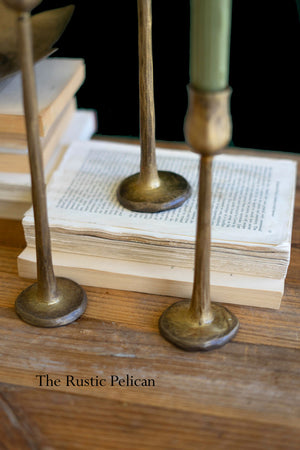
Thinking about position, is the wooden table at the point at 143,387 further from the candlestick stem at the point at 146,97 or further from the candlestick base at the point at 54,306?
the candlestick stem at the point at 146,97

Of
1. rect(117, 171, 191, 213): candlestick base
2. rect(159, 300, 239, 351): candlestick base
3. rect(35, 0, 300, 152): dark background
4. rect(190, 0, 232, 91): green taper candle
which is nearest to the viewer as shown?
rect(190, 0, 232, 91): green taper candle

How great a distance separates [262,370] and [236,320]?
0.21ft

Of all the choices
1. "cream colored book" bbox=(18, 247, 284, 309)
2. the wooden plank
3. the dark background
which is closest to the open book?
"cream colored book" bbox=(18, 247, 284, 309)

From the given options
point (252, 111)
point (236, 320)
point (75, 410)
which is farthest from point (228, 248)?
point (252, 111)

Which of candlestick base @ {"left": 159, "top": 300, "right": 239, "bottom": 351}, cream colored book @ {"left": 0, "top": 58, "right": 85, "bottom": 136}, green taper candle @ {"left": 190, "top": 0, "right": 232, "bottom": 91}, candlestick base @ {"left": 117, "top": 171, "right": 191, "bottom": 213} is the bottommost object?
candlestick base @ {"left": 159, "top": 300, "right": 239, "bottom": 351}

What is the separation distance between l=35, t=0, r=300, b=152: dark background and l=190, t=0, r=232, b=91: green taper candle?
1.79 feet

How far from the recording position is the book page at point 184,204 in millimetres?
655

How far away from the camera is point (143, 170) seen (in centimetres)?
71

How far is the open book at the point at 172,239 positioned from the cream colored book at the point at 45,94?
0.28 ft

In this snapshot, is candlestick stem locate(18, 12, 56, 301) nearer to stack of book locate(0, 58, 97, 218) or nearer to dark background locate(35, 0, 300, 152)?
stack of book locate(0, 58, 97, 218)

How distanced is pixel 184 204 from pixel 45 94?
0.24 meters

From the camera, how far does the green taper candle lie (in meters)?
0.45

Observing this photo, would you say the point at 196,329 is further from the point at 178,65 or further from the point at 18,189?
the point at 178,65

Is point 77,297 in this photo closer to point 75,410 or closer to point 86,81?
point 75,410
